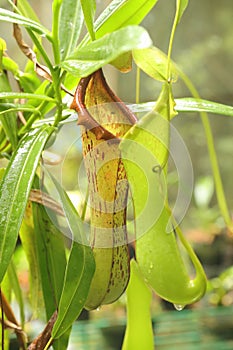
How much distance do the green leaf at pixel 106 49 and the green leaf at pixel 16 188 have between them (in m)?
0.10

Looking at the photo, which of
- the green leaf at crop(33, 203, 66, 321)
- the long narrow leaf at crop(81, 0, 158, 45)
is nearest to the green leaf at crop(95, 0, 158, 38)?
the long narrow leaf at crop(81, 0, 158, 45)

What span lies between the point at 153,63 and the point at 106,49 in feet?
0.55

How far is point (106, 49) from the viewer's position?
0.41 meters

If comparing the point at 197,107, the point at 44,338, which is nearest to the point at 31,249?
the point at 44,338

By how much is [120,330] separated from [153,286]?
0.93 m

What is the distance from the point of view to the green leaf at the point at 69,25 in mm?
667

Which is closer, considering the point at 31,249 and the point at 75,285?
the point at 75,285

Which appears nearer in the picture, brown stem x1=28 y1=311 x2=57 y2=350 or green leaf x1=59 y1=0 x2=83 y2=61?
brown stem x1=28 y1=311 x2=57 y2=350

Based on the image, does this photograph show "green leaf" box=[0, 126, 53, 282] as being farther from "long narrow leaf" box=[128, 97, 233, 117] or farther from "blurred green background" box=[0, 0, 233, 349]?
"blurred green background" box=[0, 0, 233, 349]

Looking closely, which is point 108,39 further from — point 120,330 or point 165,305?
point 165,305

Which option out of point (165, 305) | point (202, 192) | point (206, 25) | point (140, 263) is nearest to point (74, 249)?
point (140, 263)

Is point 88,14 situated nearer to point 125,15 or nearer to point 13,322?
point 125,15

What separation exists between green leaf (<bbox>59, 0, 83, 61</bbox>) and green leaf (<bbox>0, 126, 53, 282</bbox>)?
0.44 ft

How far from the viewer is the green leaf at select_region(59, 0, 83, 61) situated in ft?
2.19
